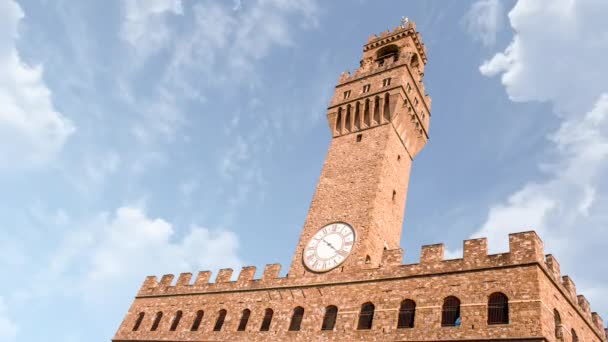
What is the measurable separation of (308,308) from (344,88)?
55.1ft

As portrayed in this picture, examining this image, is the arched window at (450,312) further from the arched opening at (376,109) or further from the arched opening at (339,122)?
the arched opening at (339,122)

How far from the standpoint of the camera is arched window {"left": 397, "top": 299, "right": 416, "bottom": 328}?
18.7 meters

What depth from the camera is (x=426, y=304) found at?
18734 millimetres

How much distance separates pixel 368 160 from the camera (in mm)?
27531

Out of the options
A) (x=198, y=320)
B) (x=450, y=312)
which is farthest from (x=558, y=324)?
(x=198, y=320)

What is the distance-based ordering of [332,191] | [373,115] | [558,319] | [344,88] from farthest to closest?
[344,88]
[373,115]
[332,191]
[558,319]

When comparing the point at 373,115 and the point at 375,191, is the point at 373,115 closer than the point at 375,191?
No

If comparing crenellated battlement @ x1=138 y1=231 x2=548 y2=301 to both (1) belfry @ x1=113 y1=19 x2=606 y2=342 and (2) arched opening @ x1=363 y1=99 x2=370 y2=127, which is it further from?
(2) arched opening @ x1=363 y1=99 x2=370 y2=127

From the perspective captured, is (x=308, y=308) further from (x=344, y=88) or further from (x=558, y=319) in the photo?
(x=344, y=88)

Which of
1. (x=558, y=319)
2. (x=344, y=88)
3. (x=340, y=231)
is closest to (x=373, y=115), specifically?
(x=344, y=88)

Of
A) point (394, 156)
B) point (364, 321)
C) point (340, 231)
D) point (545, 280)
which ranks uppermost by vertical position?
point (394, 156)

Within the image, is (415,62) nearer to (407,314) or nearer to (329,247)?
(329,247)

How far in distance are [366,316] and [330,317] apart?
179cm

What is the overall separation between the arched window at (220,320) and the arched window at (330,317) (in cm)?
620
